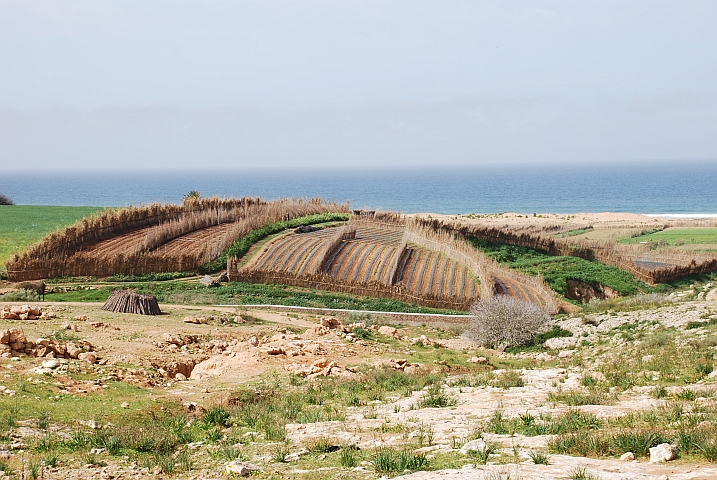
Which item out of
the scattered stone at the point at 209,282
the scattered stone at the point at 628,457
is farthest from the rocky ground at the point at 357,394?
the scattered stone at the point at 209,282

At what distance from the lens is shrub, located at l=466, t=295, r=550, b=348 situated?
21609 mm

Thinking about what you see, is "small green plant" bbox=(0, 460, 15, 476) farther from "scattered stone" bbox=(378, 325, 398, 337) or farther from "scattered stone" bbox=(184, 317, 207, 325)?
"scattered stone" bbox=(378, 325, 398, 337)

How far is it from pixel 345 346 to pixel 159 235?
71.9 feet

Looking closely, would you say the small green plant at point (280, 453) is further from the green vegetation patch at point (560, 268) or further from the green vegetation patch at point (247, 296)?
the green vegetation patch at point (560, 268)

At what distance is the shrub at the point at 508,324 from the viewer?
21609 millimetres

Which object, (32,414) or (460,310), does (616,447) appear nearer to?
(32,414)

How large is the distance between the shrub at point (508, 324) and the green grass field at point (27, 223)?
24999 mm

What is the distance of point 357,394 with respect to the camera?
523 inches

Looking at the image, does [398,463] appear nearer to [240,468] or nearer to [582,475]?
[240,468]

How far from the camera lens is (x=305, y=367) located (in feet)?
52.5

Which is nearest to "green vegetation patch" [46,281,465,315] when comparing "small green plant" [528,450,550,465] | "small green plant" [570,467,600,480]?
"small green plant" [528,450,550,465]

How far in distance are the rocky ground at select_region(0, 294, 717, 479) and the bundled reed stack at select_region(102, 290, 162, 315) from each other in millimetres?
637

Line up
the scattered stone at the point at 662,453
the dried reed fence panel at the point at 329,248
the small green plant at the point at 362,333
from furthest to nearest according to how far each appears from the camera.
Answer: the dried reed fence panel at the point at 329,248 < the small green plant at the point at 362,333 < the scattered stone at the point at 662,453

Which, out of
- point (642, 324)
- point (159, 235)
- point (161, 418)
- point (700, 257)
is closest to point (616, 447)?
point (161, 418)
